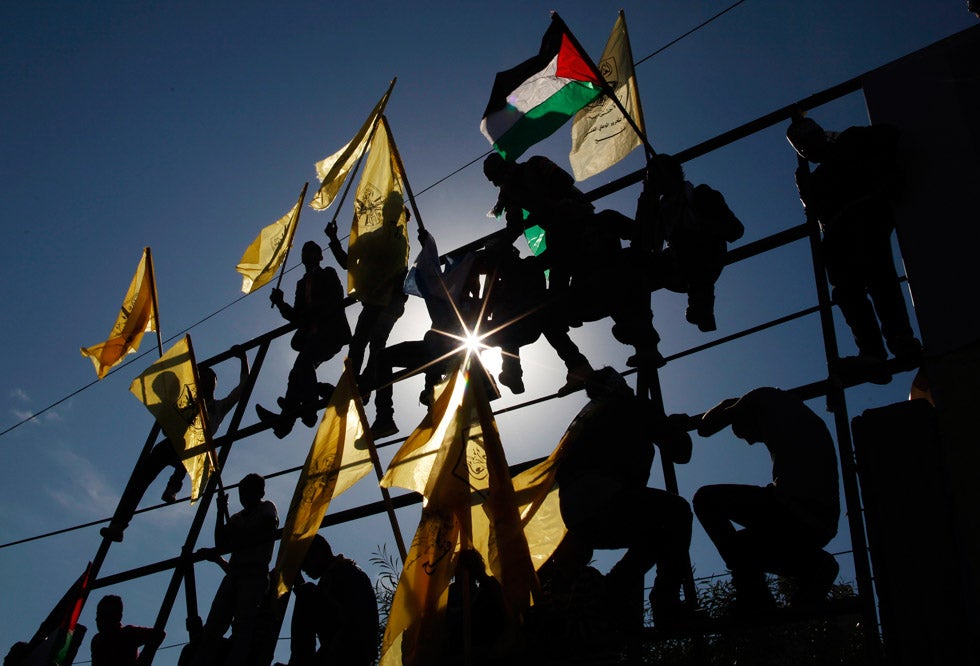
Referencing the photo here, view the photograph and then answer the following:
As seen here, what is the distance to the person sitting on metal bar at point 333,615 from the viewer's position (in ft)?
14.5

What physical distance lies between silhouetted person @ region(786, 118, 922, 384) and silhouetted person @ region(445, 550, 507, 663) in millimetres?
1880

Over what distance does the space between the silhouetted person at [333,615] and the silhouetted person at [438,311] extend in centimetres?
140

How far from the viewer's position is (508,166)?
5.48 metres

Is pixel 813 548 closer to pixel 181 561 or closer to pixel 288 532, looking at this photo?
pixel 288 532

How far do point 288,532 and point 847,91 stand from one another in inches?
149

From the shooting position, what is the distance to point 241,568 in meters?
5.43

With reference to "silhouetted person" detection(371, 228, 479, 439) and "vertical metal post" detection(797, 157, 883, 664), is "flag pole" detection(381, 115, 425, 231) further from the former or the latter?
"vertical metal post" detection(797, 157, 883, 664)

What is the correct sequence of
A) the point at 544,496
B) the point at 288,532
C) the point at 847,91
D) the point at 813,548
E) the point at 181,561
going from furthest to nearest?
the point at 181,561 → the point at 288,532 → the point at 544,496 → the point at 847,91 → the point at 813,548

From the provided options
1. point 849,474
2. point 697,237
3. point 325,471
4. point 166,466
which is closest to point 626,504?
point 849,474

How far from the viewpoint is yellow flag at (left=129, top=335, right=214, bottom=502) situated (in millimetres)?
6266

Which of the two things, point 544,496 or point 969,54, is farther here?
point 544,496

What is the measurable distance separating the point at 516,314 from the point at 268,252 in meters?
2.69

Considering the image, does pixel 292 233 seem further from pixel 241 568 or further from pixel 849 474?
pixel 849 474

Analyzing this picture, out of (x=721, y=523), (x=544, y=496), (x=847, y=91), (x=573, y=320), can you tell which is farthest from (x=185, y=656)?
(x=847, y=91)
